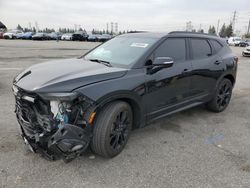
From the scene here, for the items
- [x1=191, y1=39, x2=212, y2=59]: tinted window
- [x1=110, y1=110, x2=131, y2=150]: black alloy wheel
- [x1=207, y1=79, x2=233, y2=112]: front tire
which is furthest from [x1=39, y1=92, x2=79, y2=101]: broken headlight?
[x1=207, y1=79, x2=233, y2=112]: front tire

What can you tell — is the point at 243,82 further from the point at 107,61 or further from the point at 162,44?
the point at 107,61

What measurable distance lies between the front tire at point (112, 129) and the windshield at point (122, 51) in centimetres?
68

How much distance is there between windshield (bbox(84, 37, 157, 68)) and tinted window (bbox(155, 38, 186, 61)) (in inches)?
7.5

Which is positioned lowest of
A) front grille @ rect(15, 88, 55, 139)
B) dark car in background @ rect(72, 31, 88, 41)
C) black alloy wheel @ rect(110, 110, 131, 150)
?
black alloy wheel @ rect(110, 110, 131, 150)

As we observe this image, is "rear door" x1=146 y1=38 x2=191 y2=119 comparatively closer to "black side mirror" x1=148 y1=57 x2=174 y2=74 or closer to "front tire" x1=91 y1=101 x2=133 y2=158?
"black side mirror" x1=148 y1=57 x2=174 y2=74

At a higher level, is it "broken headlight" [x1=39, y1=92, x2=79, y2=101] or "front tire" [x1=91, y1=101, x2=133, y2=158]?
"broken headlight" [x1=39, y1=92, x2=79, y2=101]

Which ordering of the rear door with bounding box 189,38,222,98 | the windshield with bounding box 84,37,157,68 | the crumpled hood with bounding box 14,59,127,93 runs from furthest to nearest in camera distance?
the rear door with bounding box 189,38,222,98
the windshield with bounding box 84,37,157,68
the crumpled hood with bounding box 14,59,127,93

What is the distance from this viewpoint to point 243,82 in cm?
877

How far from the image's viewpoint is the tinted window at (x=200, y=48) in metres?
4.42

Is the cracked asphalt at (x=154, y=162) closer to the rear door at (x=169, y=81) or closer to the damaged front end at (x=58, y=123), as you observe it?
the damaged front end at (x=58, y=123)

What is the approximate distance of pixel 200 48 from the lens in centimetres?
458

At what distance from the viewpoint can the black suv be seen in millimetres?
→ 2658

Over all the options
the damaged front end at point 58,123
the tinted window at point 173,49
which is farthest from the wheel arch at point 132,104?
the tinted window at point 173,49

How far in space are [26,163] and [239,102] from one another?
5.30m
